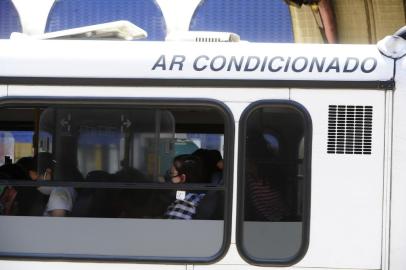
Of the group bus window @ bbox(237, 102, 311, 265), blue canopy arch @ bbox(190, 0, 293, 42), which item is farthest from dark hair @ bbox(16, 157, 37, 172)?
blue canopy arch @ bbox(190, 0, 293, 42)

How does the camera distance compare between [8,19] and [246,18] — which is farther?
[8,19]

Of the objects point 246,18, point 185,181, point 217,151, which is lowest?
point 185,181

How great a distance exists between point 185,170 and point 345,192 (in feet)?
2.91

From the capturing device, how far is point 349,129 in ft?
13.3

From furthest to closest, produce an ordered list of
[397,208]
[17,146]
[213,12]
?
[213,12] → [17,146] → [397,208]

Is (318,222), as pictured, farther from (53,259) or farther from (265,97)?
(53,259)

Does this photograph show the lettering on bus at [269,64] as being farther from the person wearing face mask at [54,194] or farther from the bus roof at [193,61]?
the person wearing face mask at [54,194]

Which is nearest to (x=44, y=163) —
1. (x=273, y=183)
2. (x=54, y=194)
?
(x=54, y=194)

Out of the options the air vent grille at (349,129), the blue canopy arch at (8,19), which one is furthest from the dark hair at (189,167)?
the blue canopy arch at (8,19)

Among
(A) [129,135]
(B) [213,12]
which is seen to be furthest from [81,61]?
(B) [213,12]

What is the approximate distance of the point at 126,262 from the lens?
4.07 metres

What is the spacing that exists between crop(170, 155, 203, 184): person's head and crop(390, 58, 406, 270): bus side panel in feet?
3.49

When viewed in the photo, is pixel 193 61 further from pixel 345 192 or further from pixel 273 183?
pixel 345 192

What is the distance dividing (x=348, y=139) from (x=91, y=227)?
4.95ft
